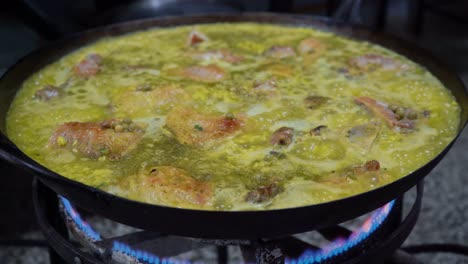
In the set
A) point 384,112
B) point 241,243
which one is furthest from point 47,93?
point 384,112

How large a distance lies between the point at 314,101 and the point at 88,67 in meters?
0.96

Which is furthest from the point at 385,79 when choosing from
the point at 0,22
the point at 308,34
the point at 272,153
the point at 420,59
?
the point at 0,22

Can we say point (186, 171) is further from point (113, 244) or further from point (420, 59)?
point (420, 59)

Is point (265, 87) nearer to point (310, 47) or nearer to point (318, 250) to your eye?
point (310, 47)

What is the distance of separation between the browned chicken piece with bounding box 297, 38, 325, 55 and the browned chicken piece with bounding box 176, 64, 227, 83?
41 centimetres

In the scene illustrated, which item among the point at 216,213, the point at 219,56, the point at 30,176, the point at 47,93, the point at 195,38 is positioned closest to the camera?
the point at 216,213

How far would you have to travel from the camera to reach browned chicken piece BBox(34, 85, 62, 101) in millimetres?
2098

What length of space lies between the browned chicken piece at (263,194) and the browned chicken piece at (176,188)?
11 centimetres

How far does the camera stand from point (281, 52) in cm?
249

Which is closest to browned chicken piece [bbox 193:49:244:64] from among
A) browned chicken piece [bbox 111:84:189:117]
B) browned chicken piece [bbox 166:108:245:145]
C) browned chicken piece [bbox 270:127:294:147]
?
browned chicken piece [bbox 111:84:189:117]

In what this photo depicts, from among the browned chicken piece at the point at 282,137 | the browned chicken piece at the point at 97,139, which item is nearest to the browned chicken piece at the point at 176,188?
the browned chicken piece at the point at 97,139

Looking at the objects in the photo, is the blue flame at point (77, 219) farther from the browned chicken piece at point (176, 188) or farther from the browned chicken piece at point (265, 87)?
the browned chicken piece at point (265, 87)

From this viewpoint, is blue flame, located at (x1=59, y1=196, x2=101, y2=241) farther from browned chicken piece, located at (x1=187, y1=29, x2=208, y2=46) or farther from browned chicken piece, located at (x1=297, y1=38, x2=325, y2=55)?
browned chicken piece, located at (x1=297, y1=38, x2=325, y2=55)

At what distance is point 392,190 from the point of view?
141 centimetres
